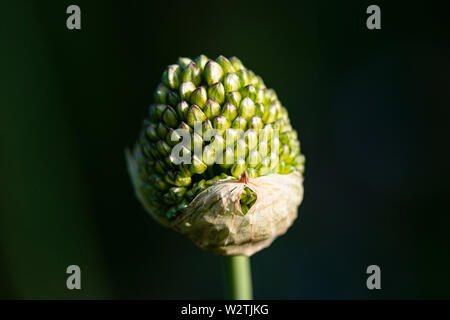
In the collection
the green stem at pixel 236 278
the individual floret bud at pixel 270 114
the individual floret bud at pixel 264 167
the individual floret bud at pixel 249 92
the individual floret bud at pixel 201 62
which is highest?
the individual floret bud at pixel 201 62

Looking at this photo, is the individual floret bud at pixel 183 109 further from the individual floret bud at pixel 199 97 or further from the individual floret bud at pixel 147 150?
the individual floret bud at pixel 147 150

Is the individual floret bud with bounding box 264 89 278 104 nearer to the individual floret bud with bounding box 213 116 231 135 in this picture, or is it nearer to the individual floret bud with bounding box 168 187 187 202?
the individual floret bud with bounding box 213 116 231 135

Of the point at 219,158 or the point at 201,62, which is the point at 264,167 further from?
the point at 201,62

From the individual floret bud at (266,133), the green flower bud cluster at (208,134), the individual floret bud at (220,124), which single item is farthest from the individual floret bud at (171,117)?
the individual floret bud at (266,133)

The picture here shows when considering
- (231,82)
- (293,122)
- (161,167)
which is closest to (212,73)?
(231,82)

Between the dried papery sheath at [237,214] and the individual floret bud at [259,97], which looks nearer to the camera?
the dried papery sheath at [237,214]

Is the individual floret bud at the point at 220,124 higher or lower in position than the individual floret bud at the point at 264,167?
higher

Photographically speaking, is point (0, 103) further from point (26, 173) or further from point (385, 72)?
point (385, 72)
